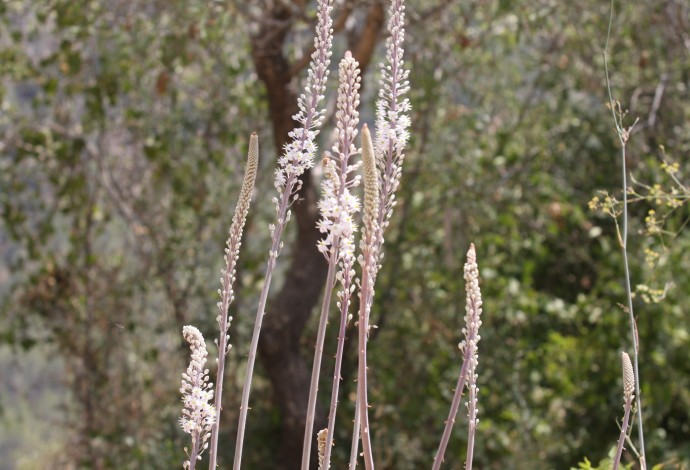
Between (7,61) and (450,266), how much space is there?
10.9 ft

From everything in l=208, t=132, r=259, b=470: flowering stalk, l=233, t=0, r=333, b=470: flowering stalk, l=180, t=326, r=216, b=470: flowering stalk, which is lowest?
l=180, t=326, r=216, b=470: flowering stalk

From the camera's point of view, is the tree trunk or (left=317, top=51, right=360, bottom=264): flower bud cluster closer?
(left=317, top=51, right=360, bottom=264): flower bud cluster

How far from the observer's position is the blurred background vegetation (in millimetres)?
5023

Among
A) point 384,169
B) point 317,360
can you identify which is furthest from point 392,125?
point 317,360

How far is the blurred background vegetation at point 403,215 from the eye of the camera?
5.02 metres

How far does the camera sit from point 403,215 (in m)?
5.68

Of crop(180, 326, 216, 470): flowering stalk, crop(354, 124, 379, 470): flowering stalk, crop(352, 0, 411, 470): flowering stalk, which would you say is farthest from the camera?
crop(180, 326, 216, 470): flowering stalk

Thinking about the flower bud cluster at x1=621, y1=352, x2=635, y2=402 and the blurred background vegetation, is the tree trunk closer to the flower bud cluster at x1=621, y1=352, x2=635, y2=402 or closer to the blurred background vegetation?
the blurred background vegetation

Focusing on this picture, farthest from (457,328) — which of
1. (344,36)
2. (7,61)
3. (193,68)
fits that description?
(7,61)

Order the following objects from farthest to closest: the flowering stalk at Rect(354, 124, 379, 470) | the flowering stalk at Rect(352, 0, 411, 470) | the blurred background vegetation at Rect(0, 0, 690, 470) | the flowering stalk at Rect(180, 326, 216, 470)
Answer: the blurred background vegetation at Rect(0, 0, 690, 470), the flowering stalk at Rect(180, 326, 216, 470), the flowering stalk at Rect(352, 0, 411, 470), the flowering stalk at Rect(354, 124, 379, 470)

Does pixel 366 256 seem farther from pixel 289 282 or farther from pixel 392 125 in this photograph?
pixel 289 282

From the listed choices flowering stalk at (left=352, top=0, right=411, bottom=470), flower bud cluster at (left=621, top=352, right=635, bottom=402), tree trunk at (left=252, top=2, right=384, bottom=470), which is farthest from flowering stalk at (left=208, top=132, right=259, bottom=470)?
tree trunk at (left=252, top=2, right=384, bottom=470)

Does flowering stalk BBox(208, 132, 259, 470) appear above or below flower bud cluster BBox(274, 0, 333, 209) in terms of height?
below

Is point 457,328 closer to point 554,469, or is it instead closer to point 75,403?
point 554,469
